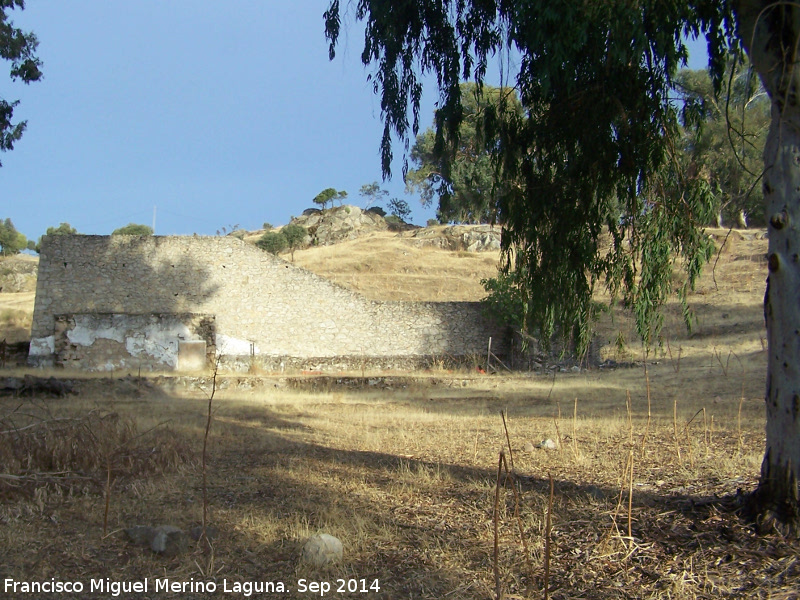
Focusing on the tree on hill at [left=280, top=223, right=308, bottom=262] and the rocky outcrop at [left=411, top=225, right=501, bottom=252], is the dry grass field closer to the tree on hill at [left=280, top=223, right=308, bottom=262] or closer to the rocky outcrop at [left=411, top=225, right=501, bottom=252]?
the rocky outcrop at [left=411, top=225, right=501, bottom=252]

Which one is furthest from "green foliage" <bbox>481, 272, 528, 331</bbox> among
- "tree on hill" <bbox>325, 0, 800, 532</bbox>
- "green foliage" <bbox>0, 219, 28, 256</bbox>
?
"green foliage" <bbox>0, 219, 28, 256</bbox>

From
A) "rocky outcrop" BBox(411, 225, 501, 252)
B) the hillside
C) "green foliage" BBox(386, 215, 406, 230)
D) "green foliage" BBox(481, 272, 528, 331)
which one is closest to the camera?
"green foliage" BBox(481, 272, 528, 331)

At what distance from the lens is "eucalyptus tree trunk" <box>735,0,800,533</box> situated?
12.9 feet

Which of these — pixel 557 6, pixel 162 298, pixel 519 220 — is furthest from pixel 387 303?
pixel 557 6

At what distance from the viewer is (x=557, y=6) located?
4805mm

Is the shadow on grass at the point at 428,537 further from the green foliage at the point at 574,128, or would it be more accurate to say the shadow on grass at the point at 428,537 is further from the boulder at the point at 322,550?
the green foliage at the point at 574,128

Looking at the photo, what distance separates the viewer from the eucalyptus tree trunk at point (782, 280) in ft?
12.9

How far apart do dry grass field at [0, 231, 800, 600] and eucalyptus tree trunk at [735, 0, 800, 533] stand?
0.92ft

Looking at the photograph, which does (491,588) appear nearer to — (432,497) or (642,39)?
(432,497)

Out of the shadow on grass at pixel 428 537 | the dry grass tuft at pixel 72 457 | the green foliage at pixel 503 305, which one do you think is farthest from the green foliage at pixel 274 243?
the shadow on grass at pixel 428 537

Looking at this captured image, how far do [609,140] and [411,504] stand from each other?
11.5 feet

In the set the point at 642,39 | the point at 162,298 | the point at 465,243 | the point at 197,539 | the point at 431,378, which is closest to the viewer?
the point at 197,539

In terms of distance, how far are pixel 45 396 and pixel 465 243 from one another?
34.4 meters

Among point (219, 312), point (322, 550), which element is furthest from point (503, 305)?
point (322, 550)
